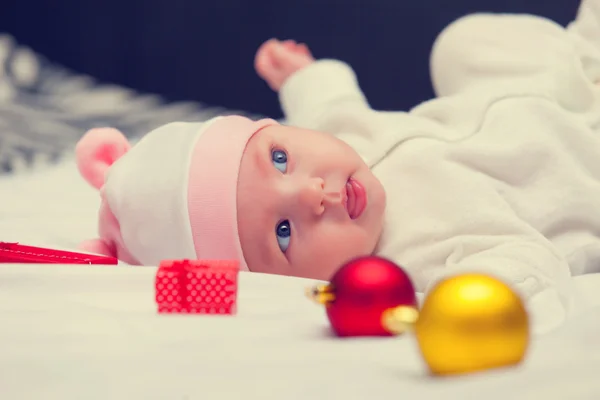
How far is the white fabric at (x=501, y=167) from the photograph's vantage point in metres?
1.07

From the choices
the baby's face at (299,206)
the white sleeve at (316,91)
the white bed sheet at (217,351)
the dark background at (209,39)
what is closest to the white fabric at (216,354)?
the white bed sheet at (217,351)

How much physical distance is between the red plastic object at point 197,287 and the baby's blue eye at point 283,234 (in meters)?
0.22

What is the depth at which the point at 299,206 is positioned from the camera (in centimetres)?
97

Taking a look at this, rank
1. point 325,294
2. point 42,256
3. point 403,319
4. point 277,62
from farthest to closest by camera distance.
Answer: point 277,62
point 42,256
point 325,294
point 403,319

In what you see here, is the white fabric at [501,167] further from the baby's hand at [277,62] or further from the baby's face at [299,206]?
the baby's hand at [277,62]

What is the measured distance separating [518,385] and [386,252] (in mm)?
624

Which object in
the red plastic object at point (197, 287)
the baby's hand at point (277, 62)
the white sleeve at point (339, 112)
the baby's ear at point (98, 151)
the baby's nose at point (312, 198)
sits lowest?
the red plastic object at point (197, 287)

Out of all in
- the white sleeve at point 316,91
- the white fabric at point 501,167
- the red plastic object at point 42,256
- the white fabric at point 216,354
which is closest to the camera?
the white fabric at point 216,354

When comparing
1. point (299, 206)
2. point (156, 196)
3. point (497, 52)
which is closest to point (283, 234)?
point (299, 206)

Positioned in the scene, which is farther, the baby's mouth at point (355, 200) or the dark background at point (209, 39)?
the dark background at point (209, 39)

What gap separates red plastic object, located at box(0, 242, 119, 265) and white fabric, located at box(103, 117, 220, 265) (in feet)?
0.25

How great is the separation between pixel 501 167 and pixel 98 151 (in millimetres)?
622

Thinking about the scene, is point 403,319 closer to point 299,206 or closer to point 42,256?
point 299,206

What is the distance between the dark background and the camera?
7.67ft
